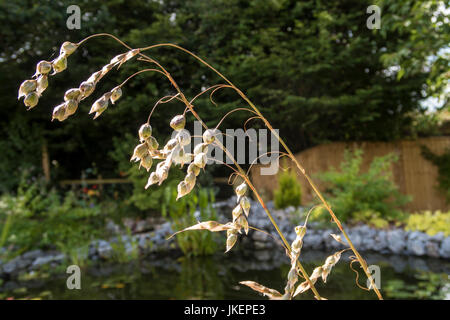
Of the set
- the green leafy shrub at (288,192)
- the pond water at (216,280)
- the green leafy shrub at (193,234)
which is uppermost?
the green leafy shrub at (288,192)

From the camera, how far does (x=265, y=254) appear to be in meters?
3.59

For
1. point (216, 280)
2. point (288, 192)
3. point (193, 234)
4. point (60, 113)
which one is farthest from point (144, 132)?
point (288, 192)

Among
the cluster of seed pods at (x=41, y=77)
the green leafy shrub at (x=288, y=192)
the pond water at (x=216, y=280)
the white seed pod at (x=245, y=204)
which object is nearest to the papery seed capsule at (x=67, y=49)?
the cluster of seed pods at (x=41, y=77)

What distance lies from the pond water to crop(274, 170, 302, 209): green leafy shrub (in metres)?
1.47

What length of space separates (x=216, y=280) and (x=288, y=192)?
2.30 m

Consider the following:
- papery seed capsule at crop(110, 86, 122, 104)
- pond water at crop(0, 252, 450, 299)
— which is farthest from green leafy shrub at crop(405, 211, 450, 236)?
papery seed capsule at crop(110, 86, 122, 104)

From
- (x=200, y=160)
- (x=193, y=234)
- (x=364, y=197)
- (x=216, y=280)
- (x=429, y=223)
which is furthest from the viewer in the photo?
(x=364, y=197)

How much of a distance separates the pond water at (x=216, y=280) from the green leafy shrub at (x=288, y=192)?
1466 mm

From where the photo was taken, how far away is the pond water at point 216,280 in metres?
2.48

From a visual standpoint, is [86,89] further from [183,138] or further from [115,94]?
[183,138]

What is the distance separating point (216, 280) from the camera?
2826 millimetres

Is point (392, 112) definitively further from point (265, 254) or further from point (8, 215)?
point (8, 215)

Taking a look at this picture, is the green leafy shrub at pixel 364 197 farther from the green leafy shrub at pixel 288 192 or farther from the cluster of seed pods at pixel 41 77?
the cluster of seed pods at pixel 41 77

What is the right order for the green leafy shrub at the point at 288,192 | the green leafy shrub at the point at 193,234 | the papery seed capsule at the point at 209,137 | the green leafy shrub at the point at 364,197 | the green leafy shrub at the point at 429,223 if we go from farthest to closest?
the green leafy shrub at the point at 288,192
the green leafy shrub at the point at 364,197
the green leafy shrub at the point at 429,223
the green leafy shrub at the point at 193,234
the papery seed capsule at the point at 209,137
